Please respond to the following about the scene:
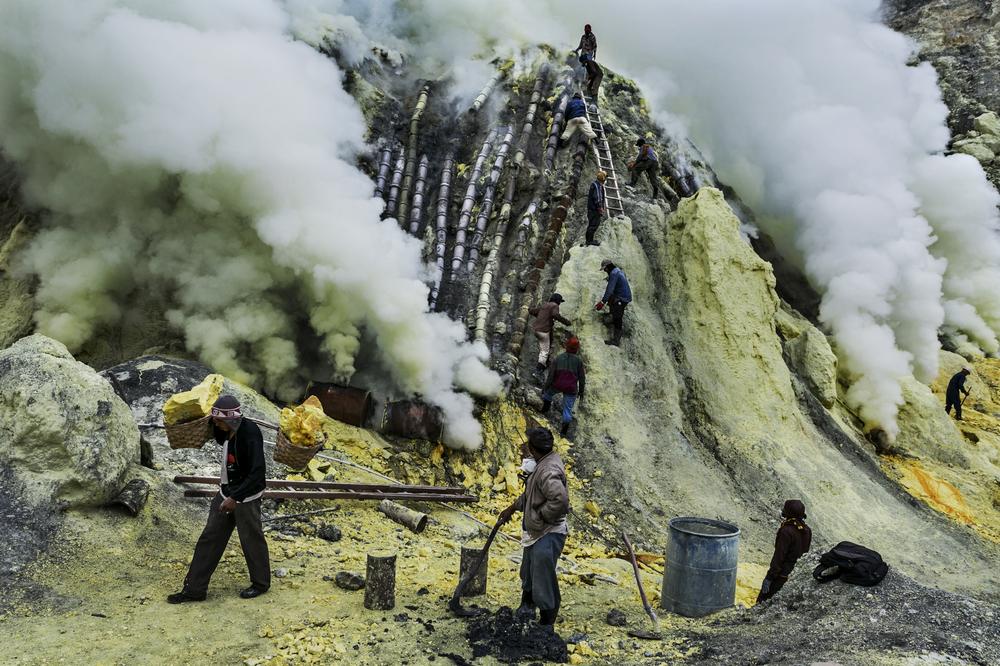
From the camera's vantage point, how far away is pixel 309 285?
8.43 metres

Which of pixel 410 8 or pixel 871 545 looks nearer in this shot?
pixel 871 545

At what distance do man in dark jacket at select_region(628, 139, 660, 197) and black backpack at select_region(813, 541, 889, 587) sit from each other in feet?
26.5

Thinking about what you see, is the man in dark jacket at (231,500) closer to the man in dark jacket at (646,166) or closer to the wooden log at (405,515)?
the wooden log at (405,515)

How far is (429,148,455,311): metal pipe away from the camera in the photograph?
9.54 meters

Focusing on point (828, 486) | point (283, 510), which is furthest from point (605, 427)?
point (283, 510)

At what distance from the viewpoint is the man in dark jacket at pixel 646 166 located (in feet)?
36.9

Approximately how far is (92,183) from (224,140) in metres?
2.26

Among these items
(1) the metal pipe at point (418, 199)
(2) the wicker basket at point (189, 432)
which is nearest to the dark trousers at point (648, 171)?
(1) the metal pipe at point (418, 199)

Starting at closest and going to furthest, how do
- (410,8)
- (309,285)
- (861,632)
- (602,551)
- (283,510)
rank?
(861,632), (283,510), (602,551), (309,285), (410,8)

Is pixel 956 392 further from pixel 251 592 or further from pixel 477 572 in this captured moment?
pixel 251 592

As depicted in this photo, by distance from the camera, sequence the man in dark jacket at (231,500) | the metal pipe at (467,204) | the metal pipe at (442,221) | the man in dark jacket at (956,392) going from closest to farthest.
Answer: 1. the man in dark jacket at (231,500)
2. the metal pipe at (442,221)
3. the metal pipe at (467,204)
4. the man in dark jacket at (956,392)

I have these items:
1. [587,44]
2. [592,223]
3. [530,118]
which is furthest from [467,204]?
[587,44]

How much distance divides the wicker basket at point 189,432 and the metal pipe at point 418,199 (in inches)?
235

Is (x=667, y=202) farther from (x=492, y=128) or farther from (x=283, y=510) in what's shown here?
(x=283, y=510)
